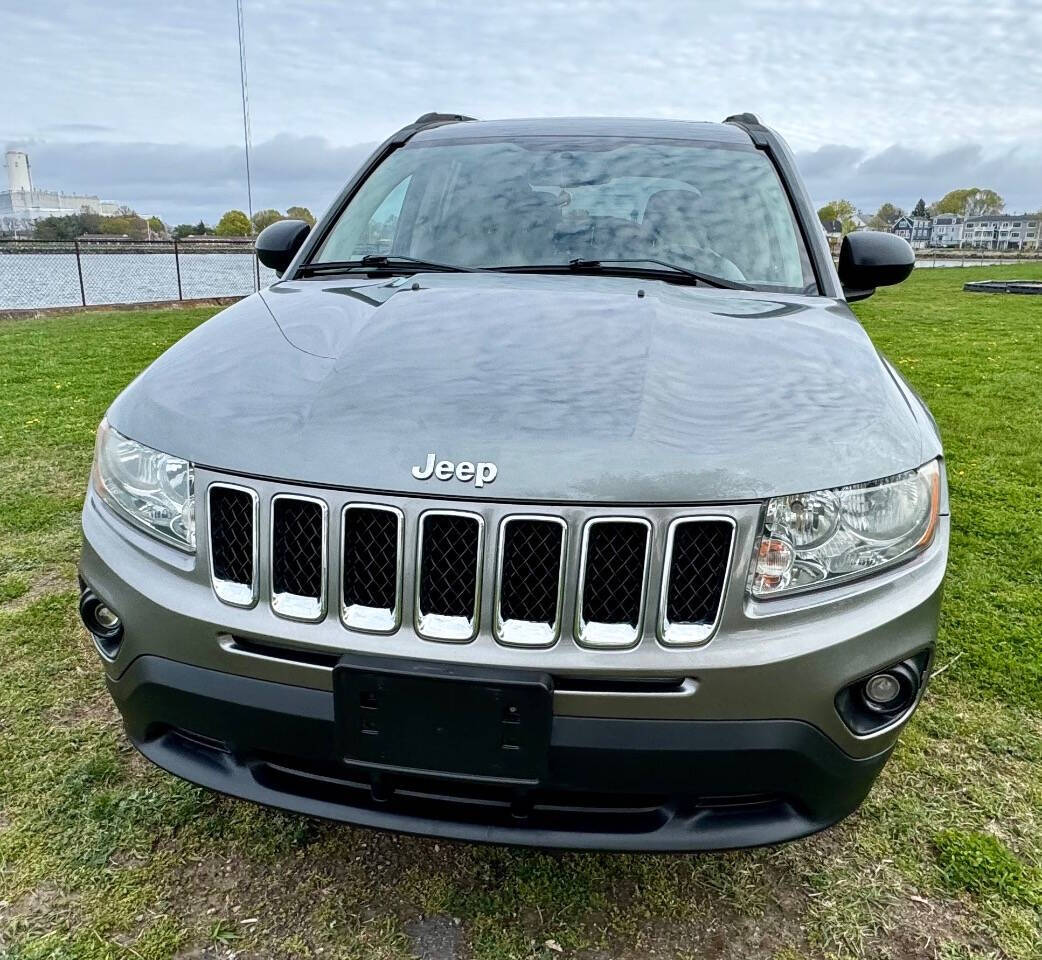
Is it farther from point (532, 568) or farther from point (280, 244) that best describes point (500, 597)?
point (280, 244)

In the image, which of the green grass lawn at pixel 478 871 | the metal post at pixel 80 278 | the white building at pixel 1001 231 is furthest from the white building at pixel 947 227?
the green grass lawn at pixel 478 871

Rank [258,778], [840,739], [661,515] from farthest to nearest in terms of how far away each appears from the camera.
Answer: [258,778], [840,739], [661,515]

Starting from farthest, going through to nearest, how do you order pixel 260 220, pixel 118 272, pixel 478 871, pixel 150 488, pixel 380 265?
1. pixel 118 272
2. pixel 260 220
3. pixel 380 265
4. pixel 478 871
5. pixel 150 488

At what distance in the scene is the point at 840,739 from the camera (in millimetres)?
1646

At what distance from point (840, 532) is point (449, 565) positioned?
0.74 metres

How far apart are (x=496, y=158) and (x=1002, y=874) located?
2.66 m

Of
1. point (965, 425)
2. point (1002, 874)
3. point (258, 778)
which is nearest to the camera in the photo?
point (258, 778)

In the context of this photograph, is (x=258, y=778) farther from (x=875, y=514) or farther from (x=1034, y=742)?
(x=1034, y=742)

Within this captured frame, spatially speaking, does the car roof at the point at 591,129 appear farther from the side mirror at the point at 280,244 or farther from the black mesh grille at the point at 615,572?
the black mesh grille at the point at 615,572

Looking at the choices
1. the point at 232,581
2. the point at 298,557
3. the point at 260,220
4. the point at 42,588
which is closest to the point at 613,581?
the point at 298,557

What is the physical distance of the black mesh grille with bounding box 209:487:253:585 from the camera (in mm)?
1659

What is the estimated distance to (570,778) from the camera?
159 centimetres

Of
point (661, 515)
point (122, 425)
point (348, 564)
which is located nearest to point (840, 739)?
point (661, 515)

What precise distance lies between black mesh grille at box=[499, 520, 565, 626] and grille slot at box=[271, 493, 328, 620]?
1.14 ft
